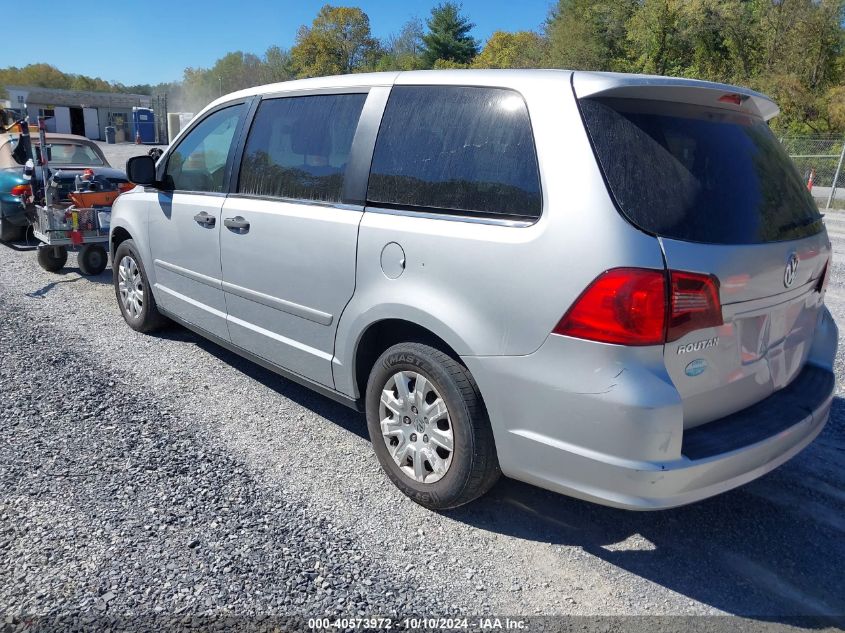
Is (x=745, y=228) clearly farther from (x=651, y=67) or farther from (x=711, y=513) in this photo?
(x=651, y=67)

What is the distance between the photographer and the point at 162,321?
5.46m

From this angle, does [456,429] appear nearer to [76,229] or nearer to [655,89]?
[655,89]

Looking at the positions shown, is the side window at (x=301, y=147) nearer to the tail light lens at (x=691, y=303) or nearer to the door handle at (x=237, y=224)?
the door handle at (x=237, y=224)

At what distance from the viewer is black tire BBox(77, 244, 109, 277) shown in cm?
771

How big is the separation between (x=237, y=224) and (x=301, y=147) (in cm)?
62

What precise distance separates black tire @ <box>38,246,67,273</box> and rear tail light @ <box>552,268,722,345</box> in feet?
24.2

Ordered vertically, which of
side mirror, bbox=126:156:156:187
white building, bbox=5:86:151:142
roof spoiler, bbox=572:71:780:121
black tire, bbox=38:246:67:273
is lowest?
black tire, bbox=38:246:67:273

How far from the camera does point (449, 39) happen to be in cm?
6134

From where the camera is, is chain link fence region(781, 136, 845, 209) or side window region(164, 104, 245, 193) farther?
chain link fence region(781, 136, 845, 209)

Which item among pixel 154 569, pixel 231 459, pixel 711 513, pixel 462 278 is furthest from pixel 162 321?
pixel 711 513

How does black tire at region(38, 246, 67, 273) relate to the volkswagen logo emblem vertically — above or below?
below

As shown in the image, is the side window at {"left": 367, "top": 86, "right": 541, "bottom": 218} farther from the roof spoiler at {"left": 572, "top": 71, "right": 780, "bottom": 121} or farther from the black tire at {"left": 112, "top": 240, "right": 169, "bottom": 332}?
the black tire at {"left": 112, "top": 240, "right": 169, "bottom": 332}

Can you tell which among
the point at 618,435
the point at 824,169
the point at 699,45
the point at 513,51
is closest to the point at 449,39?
the point at 513,51

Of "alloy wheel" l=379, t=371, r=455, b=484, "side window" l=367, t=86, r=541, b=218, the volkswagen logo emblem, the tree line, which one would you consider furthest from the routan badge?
the tree line
